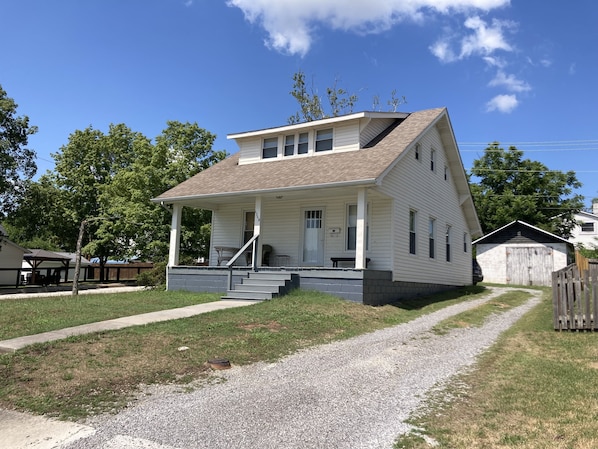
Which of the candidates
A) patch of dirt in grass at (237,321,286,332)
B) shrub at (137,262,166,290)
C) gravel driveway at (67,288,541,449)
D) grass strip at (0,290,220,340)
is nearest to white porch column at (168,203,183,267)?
shrub at (137,262,166,290)

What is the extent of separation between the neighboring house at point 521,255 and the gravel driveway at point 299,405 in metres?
21.9

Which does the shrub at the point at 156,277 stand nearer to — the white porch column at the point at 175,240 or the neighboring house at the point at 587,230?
the white porch column at the point at 175,240

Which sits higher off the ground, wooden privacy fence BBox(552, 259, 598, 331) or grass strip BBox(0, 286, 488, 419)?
wooden privacy fence BBox(552, 259, 598, 331)

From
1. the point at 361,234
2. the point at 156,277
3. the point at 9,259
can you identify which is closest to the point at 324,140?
the point at 361,234

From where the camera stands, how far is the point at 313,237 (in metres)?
16.4

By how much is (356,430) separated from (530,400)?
6.89 feet

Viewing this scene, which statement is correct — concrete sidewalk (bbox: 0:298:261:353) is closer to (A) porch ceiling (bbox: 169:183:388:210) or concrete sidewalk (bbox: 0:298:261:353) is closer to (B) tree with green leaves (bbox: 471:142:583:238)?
(A) porch ceiling (bbox: 169:183:388:210)

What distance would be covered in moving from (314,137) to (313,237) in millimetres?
3834

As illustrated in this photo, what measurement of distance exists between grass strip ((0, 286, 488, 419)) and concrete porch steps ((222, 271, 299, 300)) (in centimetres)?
140

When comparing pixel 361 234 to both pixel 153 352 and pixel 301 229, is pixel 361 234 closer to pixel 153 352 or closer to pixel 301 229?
pixel 301 229

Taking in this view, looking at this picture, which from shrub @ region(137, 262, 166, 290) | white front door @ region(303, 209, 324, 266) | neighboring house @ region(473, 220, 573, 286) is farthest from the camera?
neighboring house @ region(473, 220, 573, 286)

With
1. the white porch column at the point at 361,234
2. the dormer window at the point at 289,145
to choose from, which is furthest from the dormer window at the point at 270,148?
the white porch column at the point at 361,234

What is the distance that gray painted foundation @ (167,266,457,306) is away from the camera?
12.5m

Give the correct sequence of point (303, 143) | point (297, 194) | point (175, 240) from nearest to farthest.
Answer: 1. point (297, 194)
2. point (175, 240)
3. point (303, 143)
